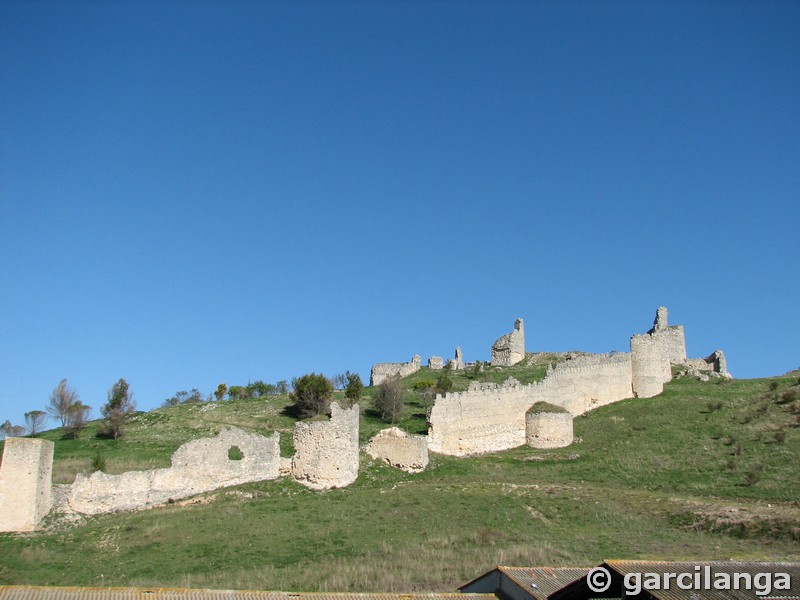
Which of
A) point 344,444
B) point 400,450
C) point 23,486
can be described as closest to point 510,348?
point 400,450

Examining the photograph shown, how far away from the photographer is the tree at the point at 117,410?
131 ft

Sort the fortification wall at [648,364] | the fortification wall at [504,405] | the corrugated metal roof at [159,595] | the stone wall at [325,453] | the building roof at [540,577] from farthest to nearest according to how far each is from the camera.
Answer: the fortification wall at [648,364] → the fortification wall at [504,405] → the stone wall at [325,453] → the building roof at [540,577] → the corrugated metal roof at [159,595]

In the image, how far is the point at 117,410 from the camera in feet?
142

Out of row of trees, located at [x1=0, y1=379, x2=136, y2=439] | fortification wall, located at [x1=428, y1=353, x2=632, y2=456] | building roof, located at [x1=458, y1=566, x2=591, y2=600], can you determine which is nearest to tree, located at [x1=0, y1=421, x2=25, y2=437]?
row of trees, located at [x1=0, y1=379, x2=136, y2=439]

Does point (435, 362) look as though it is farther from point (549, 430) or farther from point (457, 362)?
point (549, 430)

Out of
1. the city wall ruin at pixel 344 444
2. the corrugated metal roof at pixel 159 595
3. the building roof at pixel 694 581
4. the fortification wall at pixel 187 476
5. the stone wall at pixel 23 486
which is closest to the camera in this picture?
the building roof at pixel 694 581

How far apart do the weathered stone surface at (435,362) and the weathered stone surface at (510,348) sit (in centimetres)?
490

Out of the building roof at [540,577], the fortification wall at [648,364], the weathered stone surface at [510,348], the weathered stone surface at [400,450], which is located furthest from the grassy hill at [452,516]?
the weathered stone surface at [510,348]

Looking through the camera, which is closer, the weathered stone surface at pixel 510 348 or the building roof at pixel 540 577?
the building roof at pixel 540 577

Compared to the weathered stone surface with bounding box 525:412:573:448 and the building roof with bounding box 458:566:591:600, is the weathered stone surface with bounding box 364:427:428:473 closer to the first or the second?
the weathered stone surface with bounding box 525:412:573:448

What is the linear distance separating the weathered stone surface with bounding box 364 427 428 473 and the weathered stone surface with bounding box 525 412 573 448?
851cm

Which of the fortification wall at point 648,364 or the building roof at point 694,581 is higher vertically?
the fortification wall at point 648,364

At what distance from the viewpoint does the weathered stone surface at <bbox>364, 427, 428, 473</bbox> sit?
111ft

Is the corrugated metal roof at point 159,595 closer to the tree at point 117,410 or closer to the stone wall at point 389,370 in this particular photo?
the tree at point 117,410
